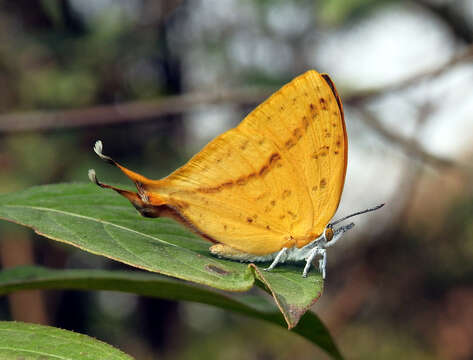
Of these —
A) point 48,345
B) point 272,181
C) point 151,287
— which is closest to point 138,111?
point 272,181

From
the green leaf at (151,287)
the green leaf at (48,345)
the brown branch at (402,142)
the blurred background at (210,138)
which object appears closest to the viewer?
the green leaf at (48,345)

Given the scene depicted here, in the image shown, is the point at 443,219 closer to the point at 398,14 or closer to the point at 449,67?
the point at 398,14

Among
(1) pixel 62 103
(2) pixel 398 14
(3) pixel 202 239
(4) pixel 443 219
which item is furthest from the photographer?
(4) pixel 443 219

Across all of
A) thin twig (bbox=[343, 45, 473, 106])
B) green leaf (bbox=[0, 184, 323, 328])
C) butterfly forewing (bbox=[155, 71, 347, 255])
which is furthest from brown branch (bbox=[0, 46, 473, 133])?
green leaf (bbox=[0, 184, 323, 328])

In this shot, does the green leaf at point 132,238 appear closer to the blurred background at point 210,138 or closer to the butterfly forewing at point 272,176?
the butterfly forewing at point 272,176

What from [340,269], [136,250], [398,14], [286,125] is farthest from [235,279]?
[340,269]

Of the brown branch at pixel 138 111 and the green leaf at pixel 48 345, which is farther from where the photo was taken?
the brown branch at pixel 138 111

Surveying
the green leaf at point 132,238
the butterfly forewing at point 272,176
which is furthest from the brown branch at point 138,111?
the green leaf at point 132,238
